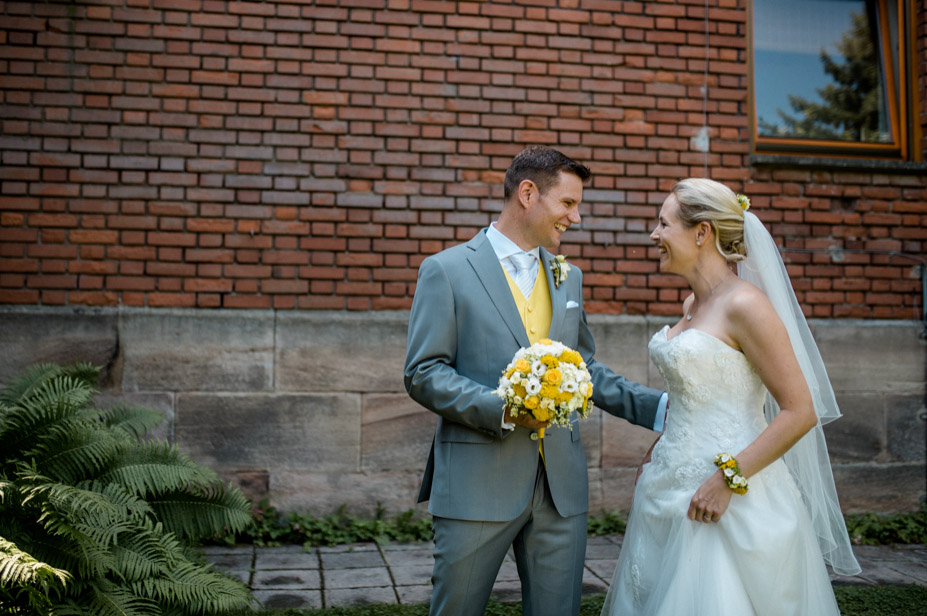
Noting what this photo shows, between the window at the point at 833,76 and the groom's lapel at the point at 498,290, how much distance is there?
13.4 ft

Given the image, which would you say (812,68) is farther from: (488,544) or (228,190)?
(488,544)

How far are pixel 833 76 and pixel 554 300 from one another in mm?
4683

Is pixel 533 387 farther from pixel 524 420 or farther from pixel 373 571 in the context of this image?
pixel 373 571

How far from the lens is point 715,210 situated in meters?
3.09

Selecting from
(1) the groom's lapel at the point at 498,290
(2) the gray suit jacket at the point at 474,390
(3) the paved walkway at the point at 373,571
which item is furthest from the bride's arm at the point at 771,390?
(3) the paved walkway at the point at 373,571

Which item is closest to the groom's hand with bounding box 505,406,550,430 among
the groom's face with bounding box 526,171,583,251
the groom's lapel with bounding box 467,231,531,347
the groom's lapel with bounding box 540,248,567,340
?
the groom's lapel with bounding box 467,231,531,347

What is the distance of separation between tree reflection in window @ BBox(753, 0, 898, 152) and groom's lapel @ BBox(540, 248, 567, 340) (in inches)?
152

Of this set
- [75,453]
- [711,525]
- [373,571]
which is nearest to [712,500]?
[711,525]

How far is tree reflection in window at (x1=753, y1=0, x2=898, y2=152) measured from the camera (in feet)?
21.1

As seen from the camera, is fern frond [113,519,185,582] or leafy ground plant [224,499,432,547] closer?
fern frond [113,519,185,582]

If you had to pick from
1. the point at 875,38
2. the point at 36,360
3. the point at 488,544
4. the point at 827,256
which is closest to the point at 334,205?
the point at 36,360

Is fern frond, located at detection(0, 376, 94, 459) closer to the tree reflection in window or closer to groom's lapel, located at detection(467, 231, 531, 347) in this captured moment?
groom's lapel, located at detection(467, 231, 531, 347)

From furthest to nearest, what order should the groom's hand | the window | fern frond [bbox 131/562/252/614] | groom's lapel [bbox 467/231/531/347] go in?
the window, fern frond [bbox 131/562/252/614], groom's lapel [bbox 467/231/531/347], the groom's hand

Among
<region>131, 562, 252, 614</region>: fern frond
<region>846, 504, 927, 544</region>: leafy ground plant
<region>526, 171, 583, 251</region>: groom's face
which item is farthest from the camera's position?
<region>846, 504, 927, 544</region>: leafy ground plant
